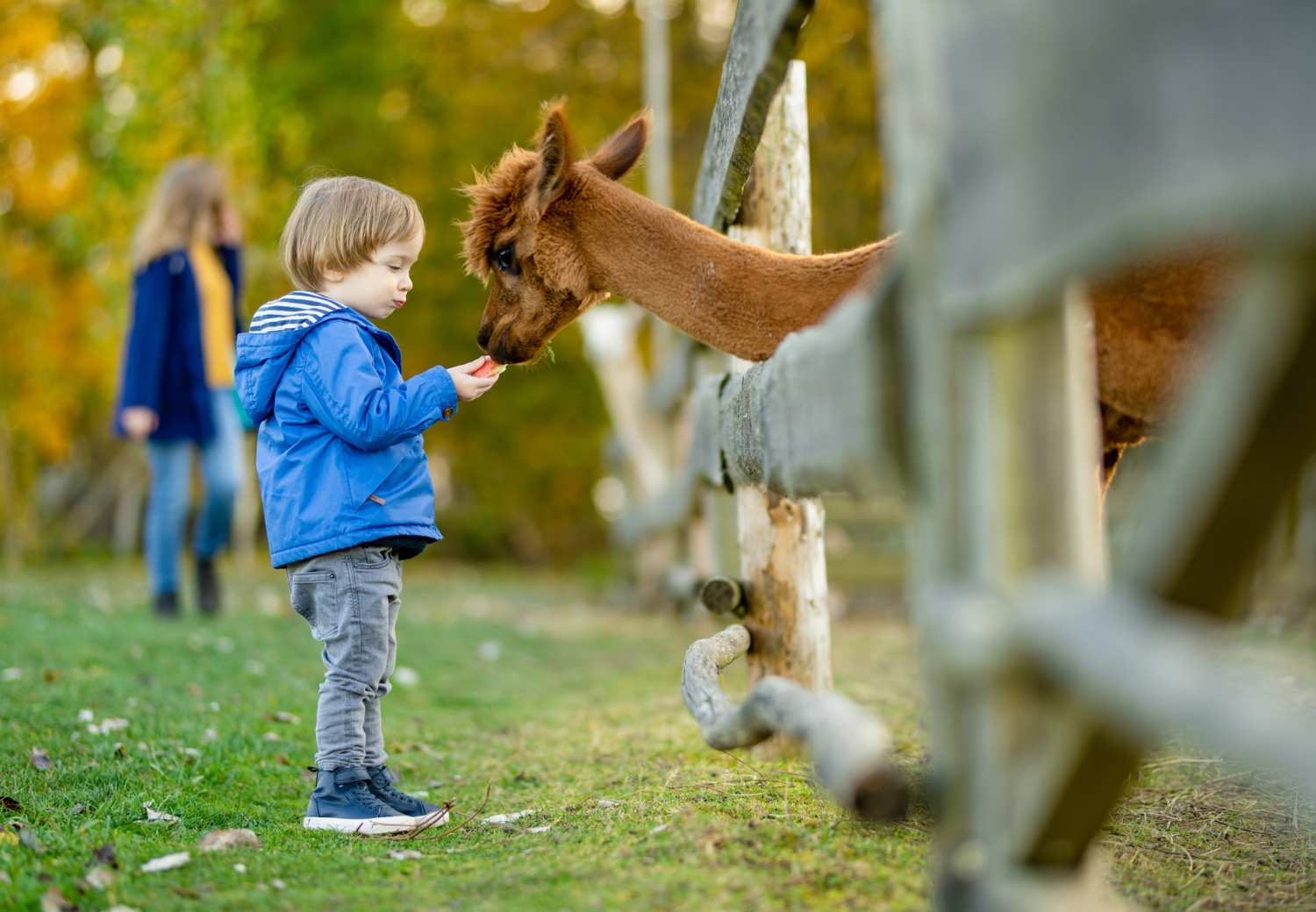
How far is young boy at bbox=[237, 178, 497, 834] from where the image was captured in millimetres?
3084

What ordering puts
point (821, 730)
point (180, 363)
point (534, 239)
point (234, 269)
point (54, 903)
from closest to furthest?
point (821, 730)
point (54, 903)
point (534, 239)
point (180, 363)
point (234, 269)

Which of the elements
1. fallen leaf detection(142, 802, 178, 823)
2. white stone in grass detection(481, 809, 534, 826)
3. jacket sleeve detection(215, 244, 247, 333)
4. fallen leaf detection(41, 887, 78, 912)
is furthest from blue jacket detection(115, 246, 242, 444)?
fallen leaf detection(41, 887, 78, 912)

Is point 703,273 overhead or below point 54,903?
overhead

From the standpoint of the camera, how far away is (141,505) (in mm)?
19625

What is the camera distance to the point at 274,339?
3193 millimetres

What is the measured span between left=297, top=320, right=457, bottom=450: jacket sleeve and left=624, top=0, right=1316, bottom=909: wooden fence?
1313 millimetres

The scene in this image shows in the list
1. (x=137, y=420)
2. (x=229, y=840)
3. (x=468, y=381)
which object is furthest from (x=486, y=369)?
(x=137, y=420)

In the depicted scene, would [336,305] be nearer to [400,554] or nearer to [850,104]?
[400,554]

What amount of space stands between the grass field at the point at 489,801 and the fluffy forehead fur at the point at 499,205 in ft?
5.03

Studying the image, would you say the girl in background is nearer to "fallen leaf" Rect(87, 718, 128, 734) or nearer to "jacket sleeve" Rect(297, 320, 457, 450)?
"fallen leaf" Rect(87, 718, 128, 734)

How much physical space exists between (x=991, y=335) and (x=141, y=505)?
65.2ft

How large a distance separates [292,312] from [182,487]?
374 centimetres

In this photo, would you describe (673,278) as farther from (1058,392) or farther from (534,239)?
(1058,392)

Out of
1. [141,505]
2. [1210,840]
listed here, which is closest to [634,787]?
[1210,840]
